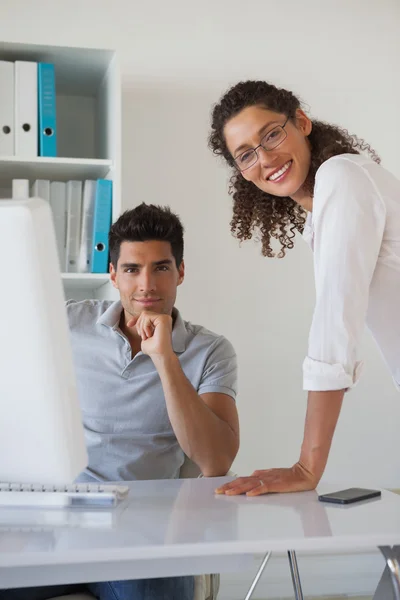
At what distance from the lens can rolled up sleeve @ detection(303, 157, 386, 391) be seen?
1.33m

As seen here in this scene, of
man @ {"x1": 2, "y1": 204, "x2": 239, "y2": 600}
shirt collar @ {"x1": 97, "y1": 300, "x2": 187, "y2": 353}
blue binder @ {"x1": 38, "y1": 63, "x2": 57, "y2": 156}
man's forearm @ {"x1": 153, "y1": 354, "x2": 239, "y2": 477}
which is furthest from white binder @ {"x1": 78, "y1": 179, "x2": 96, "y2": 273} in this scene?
man's forearm @ {"x1": 153, "y1": 354, "x2": 239, "y2": 477}

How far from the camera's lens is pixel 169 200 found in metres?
3.11

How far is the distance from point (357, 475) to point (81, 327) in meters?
1.65

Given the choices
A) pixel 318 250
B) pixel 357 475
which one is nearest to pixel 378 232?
pixel 318 250

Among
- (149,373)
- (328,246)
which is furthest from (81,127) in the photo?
(328,246)

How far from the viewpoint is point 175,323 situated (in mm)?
2012

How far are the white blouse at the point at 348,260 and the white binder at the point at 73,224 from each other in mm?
1347

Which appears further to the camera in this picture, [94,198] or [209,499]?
[94,198]

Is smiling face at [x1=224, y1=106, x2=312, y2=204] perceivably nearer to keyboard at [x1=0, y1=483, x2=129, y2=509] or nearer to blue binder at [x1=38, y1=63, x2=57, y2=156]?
keyboard at [x1=0, y1=483, x2=129, y2=509]

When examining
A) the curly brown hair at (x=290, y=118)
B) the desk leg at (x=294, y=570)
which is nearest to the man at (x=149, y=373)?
the curly brown hair at (x=290, y=118)

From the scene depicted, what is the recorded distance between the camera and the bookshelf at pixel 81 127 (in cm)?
263

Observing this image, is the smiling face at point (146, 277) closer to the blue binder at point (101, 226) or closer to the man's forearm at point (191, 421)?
the man's forearm at point (191, 421)

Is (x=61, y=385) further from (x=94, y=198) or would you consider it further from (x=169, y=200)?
(x=169, y=200)

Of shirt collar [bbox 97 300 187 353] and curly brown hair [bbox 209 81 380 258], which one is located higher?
curly brown hair [bbox 209 81 380 258]
